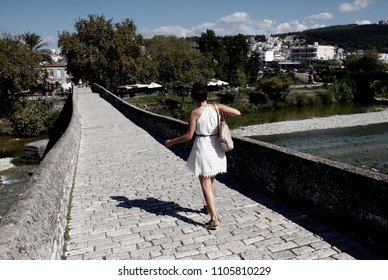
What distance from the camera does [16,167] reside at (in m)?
24.1

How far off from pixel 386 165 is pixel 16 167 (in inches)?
982

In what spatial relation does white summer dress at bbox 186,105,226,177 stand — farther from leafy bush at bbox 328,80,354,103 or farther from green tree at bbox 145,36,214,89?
leafy bush at bbox 328,80,354,103

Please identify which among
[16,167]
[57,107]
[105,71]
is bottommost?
[16,167]

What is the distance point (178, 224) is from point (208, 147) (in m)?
1.32

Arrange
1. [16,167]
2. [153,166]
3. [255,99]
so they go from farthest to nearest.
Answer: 1. [255,99]
2. [16,167]
3. [153,166]

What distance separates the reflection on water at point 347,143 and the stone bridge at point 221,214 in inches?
683

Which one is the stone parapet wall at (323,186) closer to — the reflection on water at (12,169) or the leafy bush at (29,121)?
the reflection on water at (12,169)

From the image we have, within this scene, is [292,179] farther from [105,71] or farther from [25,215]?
[105,71]

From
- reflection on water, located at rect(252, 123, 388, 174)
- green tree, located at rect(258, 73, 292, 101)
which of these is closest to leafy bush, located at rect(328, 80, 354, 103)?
green tree, located at rect(258, 73, 292, 101)

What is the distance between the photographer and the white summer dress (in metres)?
4.65

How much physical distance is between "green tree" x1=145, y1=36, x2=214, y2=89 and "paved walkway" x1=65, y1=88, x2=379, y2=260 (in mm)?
45761

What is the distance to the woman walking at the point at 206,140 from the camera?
→ 15.1ft

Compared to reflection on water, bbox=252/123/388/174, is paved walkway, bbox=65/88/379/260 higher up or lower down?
higher up
